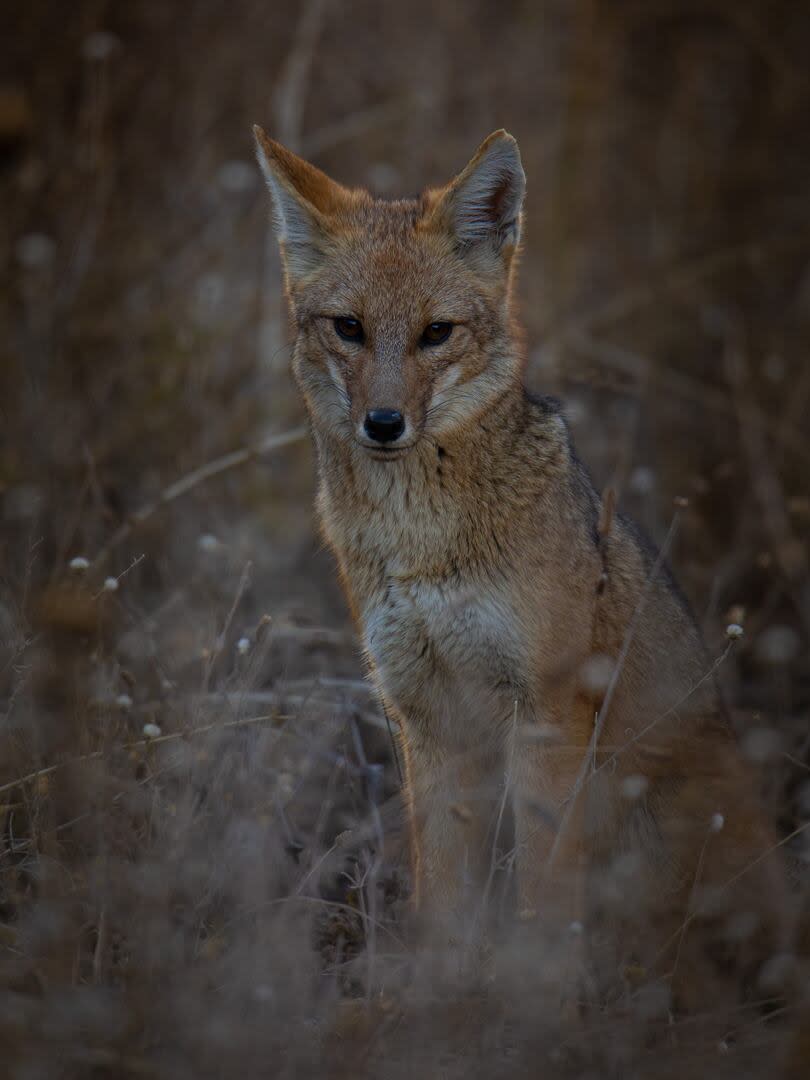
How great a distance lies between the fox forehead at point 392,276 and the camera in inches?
165

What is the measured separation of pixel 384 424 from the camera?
3.94 metres

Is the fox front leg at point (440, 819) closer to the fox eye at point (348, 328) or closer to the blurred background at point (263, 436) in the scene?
the blurred background at point (263, 436)

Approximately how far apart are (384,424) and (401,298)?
0.55m

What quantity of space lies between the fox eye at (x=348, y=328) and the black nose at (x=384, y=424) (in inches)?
16.7

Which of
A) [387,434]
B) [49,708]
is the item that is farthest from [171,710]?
[387,434]

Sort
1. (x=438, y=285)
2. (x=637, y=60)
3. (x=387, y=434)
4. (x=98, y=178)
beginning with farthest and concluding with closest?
(x=637, y=60)
(x=98, y=178)
(x=438, y=285)
(x=387, y=434)

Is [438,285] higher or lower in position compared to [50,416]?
higher

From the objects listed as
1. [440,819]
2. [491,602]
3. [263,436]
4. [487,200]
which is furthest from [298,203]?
[263,436]

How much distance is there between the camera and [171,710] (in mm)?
4496

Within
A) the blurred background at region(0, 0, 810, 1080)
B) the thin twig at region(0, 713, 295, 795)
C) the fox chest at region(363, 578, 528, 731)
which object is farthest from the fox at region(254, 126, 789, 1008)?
the thin twig at region(0, 713, 295, 795)

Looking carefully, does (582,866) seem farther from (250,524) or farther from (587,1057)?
(250,524)

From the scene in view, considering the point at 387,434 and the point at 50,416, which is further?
the point at 50,416

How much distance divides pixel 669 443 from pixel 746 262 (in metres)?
1.50

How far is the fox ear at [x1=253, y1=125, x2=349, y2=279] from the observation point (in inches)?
171
